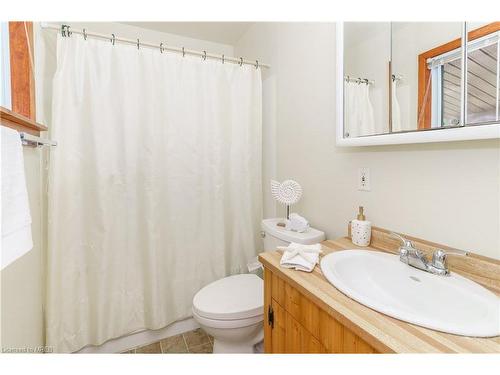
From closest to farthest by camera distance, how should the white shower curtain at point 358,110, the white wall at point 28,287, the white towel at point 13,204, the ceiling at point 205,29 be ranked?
the white towel at point 13,204, the white wall at point 28,287, the white shower curtain at point 358,110, the ceiling at point 205,29

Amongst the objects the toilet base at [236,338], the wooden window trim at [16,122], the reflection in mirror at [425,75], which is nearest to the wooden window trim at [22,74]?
the wooden window trim at [16,122]

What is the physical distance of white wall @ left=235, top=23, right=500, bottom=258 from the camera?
0.80 metres

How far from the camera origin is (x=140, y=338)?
1628 mm

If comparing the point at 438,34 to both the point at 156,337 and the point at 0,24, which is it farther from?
the point at 156,337

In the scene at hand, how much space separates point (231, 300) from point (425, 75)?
4.45ft

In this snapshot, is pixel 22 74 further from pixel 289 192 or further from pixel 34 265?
pixel 289 192

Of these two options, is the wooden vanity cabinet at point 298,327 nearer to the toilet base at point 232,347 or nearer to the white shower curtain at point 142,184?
the toilet base at point 232,347

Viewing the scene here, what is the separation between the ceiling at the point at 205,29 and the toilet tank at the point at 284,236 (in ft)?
5.49

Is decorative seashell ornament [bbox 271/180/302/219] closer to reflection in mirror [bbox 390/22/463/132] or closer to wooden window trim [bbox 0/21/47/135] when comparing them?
reflection in mirror [bbox 390/22/463/132]

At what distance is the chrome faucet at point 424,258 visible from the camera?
806 mm

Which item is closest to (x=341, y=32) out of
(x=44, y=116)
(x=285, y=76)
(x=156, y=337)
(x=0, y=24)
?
(x=285, y=76)

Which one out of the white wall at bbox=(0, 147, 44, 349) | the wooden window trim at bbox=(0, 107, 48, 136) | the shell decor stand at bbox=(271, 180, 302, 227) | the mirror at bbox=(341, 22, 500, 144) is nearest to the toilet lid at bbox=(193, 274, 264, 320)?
the shell decor stand at bbox=(271, 180, 302, 227)

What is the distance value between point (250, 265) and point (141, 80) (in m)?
1.44

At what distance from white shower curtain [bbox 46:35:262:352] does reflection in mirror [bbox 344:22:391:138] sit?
2.63ft
